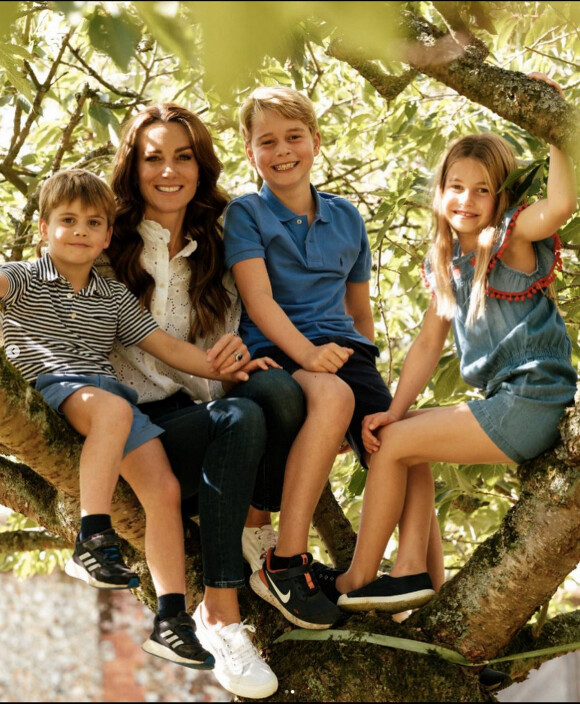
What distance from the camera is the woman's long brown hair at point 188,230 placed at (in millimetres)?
2645

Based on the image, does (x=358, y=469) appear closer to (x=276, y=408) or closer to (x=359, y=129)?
(x=276, y=408)

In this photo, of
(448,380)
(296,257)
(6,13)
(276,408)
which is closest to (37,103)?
(296,257)

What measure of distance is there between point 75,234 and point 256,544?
958 mm

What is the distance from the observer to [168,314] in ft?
8.75

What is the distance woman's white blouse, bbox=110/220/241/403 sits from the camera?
2.59 meters

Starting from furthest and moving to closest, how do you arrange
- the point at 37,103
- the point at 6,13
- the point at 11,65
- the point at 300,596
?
the point at 37,103 < the point at 11,65 < the point at 300,596 < the point at 6,13

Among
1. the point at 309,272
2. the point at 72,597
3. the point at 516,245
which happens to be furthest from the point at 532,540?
the point at 72,597

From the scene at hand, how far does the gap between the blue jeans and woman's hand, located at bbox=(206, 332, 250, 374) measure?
7 cm

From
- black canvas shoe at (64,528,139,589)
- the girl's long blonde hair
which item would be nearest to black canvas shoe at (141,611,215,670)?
black canvas shoe at (64,528,139,589)

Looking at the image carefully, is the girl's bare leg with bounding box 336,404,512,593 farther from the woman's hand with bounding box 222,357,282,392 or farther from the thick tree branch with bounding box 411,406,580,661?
the woman's hand with bounding box 222,357,282,392

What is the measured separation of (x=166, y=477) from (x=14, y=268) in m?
0.66

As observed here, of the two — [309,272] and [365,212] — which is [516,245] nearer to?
[309,272]

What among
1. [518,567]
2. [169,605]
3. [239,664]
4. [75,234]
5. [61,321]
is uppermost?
[75,234]

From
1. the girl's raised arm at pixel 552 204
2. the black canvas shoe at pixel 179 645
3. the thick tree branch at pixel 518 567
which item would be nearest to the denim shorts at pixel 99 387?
the black canvas shoe at pixel 179 645
